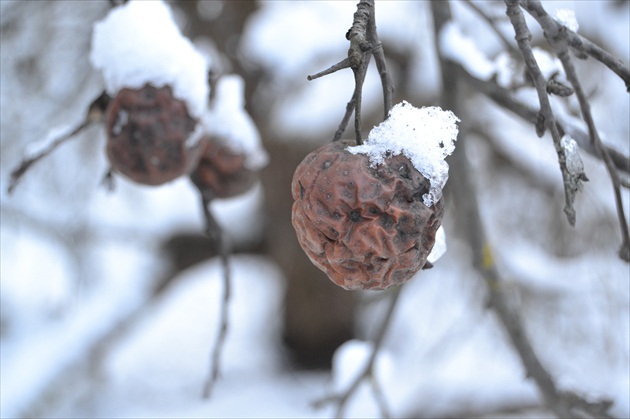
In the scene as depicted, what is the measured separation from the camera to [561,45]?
0.84 metres

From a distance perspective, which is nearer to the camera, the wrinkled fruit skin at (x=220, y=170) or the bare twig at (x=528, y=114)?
the bare twig at (x=528, y=114)

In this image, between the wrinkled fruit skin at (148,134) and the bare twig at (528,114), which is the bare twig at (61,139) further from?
the bare twig at (528,114)

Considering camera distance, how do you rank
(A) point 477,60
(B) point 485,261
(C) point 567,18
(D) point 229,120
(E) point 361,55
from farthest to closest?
(B) point 485,261 → (D) point 229,120 → (A) point 477,60 → (C) point 567,18 → (E) point 361,55

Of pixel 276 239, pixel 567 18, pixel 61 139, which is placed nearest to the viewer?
pixel 567 18

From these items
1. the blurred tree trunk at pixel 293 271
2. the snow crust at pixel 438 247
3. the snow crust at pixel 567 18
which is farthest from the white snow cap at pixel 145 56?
the blurred tree trunk at pixel 293 271

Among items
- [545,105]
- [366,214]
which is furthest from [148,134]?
[545,105]

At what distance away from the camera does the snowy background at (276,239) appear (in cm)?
243

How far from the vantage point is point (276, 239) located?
127 inches

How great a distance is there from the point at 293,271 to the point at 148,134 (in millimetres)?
2199

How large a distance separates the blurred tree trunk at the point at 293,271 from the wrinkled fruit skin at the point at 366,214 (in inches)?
83.2

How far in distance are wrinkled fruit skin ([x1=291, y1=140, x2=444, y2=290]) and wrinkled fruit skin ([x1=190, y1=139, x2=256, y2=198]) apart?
609 millimetres

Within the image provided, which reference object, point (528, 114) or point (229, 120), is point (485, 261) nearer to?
point (528, 114)

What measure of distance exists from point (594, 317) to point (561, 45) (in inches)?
98.3

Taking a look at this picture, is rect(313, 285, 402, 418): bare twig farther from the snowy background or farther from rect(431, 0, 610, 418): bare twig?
the snowy background
